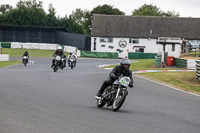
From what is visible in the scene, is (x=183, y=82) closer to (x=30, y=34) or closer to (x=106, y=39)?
(x=106, y=39)

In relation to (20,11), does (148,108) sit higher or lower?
lower

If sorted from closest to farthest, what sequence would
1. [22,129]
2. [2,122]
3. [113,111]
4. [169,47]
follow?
[22,129] → [2,122] → [113,111] → [169,47]

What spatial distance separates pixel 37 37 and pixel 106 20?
1256 cm

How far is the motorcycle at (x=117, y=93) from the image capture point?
1104 cm

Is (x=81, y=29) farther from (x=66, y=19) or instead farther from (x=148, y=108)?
(x=148, y=108)

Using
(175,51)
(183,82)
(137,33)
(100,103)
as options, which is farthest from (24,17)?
(100,103)

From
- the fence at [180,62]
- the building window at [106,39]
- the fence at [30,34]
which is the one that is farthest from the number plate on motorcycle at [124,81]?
the fence at [30,34]

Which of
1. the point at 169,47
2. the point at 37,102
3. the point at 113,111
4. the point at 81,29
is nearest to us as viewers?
the point at 113,111

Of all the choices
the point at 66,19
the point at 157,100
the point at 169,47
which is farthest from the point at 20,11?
the point at 157,100

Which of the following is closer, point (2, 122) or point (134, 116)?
point (2, 122)

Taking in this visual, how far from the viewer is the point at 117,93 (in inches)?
440

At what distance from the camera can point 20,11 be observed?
10769 centimetres

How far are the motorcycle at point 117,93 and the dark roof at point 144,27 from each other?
6936 cm

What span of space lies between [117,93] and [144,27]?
236ft
